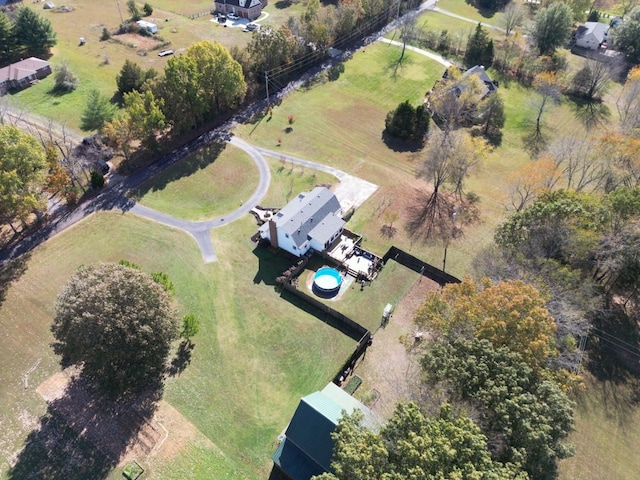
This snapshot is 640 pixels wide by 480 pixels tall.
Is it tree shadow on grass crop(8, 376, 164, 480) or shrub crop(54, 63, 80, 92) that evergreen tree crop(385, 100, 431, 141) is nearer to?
tree shadow on grass crop(8, 376, 164, 480)

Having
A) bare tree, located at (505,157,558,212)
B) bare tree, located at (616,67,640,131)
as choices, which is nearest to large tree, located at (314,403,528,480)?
bare tree, located at (505,157,558,212)

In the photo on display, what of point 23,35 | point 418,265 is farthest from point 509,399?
point 23,35

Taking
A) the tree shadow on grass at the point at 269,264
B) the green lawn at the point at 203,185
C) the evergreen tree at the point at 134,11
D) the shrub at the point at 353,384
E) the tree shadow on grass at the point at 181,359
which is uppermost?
the evergreen tree at the point at 134,11

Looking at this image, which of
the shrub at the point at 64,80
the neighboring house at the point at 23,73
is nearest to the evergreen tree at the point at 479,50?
the shrub at the point at 64,80

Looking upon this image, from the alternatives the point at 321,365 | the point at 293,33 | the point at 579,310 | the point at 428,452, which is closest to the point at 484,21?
the point at 293,33

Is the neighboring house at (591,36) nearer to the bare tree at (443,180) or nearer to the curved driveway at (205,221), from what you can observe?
the bare tree at (443,180)

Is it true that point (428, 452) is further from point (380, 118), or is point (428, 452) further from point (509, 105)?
point (509, 105)
